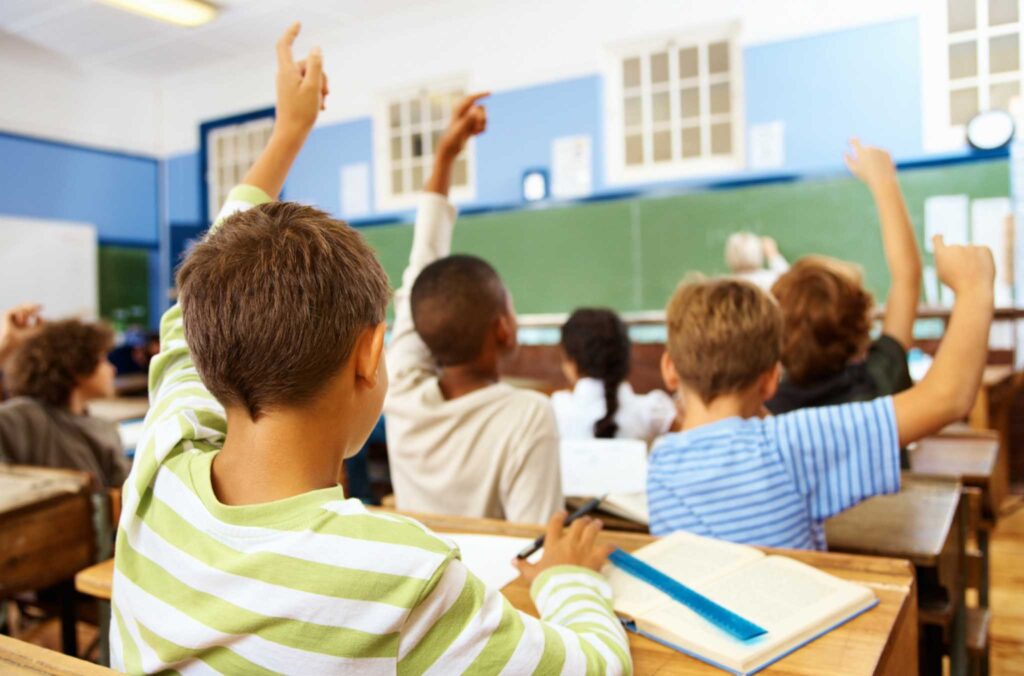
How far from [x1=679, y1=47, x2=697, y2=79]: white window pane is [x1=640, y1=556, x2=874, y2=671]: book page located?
3.80 metres

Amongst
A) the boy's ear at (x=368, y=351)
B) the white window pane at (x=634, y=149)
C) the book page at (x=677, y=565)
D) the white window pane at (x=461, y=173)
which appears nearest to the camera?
the boy's ear at (x=368, y=351)

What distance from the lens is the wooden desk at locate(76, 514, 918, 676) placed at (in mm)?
668

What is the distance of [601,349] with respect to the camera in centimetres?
275

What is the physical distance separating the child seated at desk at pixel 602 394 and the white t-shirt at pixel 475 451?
40.4 inches

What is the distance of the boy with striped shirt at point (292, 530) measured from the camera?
56cm

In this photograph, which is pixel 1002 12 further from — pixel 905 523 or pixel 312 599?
pixel 312 599

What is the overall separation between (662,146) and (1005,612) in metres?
2.90

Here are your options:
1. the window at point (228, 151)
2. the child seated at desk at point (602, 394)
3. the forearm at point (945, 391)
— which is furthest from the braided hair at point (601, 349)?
the window at point (228, 151)

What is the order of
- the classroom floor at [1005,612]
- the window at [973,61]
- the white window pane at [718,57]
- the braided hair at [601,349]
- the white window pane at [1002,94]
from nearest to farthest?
the classroom floor at [1005,612] < the window at [973,61] < the braided hair at [601,349] < the white window pane at [1002,94] < the white window pane at [718,57]

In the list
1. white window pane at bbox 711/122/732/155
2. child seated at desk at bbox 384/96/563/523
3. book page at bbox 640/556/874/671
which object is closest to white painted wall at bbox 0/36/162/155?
white window pane at bbox 711/122/732/155

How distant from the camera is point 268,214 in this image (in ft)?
2.20

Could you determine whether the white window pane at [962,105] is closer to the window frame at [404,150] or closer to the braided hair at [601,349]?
the braided hair at [601,349]

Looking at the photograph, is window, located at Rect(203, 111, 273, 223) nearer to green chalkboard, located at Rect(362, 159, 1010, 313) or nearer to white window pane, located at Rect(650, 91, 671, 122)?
green chalkboard, located at Rect(362, 159, 1010, 313)

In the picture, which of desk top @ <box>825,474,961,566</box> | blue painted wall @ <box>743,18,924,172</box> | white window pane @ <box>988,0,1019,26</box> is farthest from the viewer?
blue painted wall @ <box>743,18,924,172</box>
